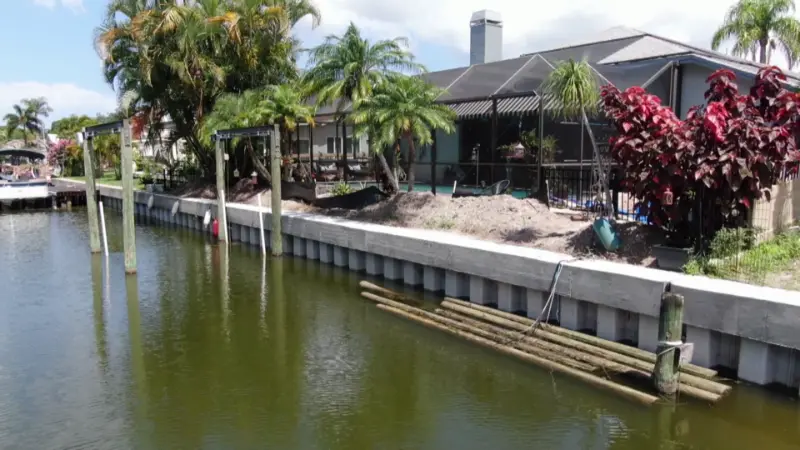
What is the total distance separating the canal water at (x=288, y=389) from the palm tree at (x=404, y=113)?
170 inches

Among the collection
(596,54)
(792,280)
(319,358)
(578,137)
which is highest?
(596,54)

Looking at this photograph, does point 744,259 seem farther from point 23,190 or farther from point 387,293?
point 23,190

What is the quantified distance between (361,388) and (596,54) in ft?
59.0

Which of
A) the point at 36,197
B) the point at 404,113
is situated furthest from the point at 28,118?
the point at 404,113

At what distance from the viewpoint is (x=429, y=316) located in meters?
12.5

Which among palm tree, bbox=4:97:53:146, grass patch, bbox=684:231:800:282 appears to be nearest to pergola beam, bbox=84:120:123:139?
grass patch, bbox=684:231:800:282

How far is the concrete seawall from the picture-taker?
8844 millimetres

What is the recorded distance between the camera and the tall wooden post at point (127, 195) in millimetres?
16578

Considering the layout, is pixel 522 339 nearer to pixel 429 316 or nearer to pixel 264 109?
pixel 429 316

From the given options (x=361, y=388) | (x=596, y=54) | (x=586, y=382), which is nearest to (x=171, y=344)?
(x=361, y=388)

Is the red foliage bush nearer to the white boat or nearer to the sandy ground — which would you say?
the sandy ground

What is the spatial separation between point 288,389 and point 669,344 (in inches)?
207

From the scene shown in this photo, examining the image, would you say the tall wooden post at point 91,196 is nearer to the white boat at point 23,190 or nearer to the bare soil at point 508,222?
the bare soil at point 508,222

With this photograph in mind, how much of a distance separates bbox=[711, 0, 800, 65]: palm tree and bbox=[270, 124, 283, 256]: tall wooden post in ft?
82.5
